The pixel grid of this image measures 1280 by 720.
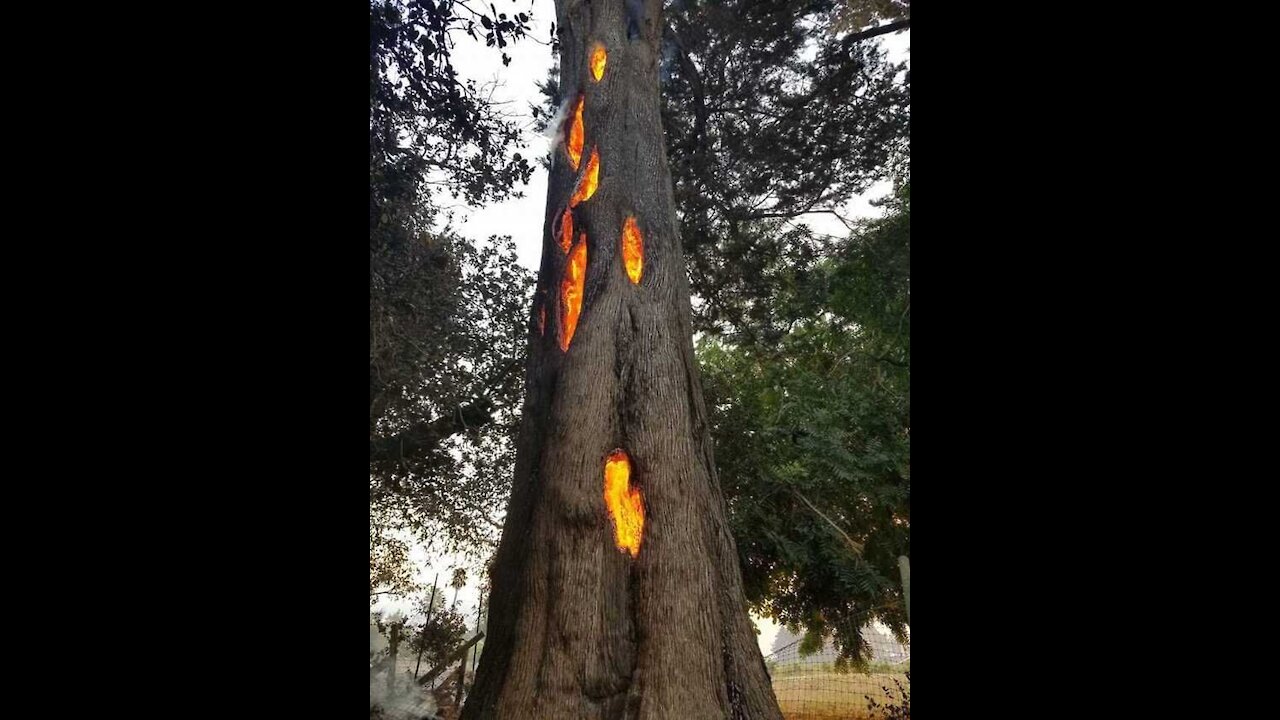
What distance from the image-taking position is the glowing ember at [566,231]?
10.7 feet

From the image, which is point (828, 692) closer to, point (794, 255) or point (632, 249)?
point (794, 255)

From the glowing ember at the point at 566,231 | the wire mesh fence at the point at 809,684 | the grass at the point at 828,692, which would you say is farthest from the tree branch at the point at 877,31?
the grass at the point at 828,692

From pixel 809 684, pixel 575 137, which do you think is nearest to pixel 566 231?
pixel 575 137

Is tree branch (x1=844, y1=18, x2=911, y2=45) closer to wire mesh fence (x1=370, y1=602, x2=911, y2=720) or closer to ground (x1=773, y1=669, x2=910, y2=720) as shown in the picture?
wire mesh fence (x1=370, y1=602, x2=911, y2=720)

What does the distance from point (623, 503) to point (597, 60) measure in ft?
8.32

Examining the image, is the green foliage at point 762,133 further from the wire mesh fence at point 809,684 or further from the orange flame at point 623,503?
the orange flame at point 623,503

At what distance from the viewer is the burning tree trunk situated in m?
2.43

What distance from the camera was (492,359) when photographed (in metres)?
5.87

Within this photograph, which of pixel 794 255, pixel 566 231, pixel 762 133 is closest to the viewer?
pixel 566 231

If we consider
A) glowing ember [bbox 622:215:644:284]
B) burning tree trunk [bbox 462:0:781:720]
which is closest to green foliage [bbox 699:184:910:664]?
burning tree trunk [bbox 462:0:781:720]

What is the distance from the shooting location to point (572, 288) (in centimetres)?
321

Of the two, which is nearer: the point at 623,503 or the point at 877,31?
the point at 623,503
